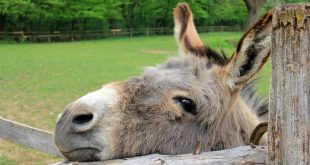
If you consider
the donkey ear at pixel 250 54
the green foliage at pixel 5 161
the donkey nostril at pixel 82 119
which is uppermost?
the donkey ear at pixel 250 54

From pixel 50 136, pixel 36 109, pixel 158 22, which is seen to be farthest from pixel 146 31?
pixel 50 136

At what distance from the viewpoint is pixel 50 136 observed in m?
5.10

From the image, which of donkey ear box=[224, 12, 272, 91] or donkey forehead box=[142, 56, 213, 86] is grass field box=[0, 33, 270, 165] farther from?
donkey ear box=[224, 12, 272, 91]

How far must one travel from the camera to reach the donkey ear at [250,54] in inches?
99.2

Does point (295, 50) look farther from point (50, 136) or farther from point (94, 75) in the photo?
point (94, 75)

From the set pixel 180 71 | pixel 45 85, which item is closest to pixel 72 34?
pixel 45 85

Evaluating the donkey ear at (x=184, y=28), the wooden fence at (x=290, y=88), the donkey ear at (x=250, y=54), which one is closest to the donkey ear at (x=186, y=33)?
the donkey ear at (x=184, y=28)

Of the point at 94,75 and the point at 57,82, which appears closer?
the point at 57,82

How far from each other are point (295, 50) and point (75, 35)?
4750 cm

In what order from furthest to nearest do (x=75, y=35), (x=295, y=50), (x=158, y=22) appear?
(x=158, y=22) → (x=75, y=35) → (x=295, y=50)

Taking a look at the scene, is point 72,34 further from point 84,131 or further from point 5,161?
point 84,131

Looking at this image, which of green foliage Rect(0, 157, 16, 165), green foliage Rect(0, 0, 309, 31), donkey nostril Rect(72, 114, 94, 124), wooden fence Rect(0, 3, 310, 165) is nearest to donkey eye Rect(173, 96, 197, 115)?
donkey nostril Rect(72, 114, 94, 124)

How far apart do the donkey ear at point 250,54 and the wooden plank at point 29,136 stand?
263cm

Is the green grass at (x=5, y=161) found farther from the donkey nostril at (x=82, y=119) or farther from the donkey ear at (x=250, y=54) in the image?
the donkey ear at (x=250, y=54)
